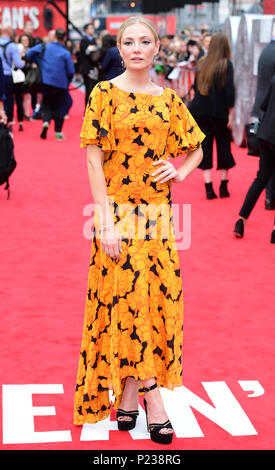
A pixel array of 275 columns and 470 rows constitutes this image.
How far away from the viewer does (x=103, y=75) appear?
49.4 feet

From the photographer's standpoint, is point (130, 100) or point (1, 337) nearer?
point (130, 100)

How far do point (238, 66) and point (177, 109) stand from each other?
11087 mm

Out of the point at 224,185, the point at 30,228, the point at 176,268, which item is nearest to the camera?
the point at 176,268

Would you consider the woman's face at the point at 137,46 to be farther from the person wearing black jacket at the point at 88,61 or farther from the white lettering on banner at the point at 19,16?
the white lettering on banner at the point at 19,16

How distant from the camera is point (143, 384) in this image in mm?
3924

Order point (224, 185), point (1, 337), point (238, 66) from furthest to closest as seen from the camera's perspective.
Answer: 1. point (238, 66)
2. point (224, 185)
3. point (1, 337)

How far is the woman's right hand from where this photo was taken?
3729 mm

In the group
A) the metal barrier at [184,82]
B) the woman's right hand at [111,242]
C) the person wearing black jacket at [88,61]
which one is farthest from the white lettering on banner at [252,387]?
the metal barrier at [184,82]

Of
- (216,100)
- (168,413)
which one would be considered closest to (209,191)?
(216,100)

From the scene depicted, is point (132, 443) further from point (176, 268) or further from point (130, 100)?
point (130, 100)

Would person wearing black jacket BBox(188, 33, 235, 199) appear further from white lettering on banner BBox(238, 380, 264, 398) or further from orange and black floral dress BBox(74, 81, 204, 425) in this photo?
orange and black floral dress BBox(74, 81, 204, 425)

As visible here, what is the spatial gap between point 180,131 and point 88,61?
557 inches

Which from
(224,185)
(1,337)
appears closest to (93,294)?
(1,337)

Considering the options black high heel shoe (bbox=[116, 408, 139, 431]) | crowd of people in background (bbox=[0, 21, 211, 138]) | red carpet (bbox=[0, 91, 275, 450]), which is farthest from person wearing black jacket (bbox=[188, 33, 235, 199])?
black high heel shoe (bbox=[116, 408, 139, 431])
